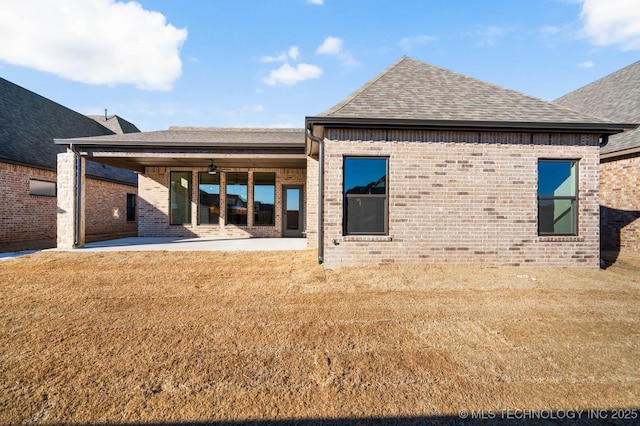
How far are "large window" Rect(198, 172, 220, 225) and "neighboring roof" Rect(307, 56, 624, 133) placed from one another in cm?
751

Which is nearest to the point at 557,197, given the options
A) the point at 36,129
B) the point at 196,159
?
the point at 196,159

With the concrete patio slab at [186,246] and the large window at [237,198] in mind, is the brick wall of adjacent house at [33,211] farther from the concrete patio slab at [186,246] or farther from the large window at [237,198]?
the large window at [237,198]

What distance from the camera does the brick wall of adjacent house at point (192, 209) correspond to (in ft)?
40.0

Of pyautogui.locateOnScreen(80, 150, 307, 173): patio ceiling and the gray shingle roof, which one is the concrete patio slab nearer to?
pyautogui.locateOnScreen(80, 150, 307, 173): patio ceiling

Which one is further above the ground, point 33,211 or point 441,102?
point 441,102

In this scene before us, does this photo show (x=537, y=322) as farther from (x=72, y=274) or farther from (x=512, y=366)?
(x=72, y=274)

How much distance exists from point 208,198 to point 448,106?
9.94 meters

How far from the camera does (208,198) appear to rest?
492 inches

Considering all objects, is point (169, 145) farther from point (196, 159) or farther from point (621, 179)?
point (621, 179)

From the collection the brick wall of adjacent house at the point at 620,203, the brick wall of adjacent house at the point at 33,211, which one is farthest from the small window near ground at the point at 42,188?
the brick wall of adjacent house at the point at 620,203

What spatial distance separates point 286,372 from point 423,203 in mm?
5012

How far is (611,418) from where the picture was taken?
7.16 feet

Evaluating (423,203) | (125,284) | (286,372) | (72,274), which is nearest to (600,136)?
(423,203)

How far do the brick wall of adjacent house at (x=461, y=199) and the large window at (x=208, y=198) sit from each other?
25.0 feet
